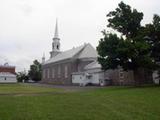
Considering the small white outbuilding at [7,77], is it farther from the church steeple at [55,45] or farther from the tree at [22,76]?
the church steeple at [55,45]

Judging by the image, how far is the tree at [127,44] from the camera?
119 ft

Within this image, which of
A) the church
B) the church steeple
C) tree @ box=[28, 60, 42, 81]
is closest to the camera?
the church

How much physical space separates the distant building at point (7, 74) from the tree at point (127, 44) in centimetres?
4723

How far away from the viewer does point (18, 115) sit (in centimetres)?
1198

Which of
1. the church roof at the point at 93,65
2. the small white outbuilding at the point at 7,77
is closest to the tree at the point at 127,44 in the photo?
the church roof at the point at 93,65

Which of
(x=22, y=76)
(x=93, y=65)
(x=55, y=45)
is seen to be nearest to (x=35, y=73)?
(x=22, y=76)

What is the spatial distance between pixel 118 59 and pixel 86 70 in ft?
81.8

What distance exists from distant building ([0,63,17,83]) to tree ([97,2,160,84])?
155 ft

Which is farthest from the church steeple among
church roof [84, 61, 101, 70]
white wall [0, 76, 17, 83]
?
church roof [84, 61, 101, 70]

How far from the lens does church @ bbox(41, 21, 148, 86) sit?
53219 millimetres

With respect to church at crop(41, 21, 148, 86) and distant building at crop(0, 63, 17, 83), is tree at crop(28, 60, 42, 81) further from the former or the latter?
distant building at crop(0, 63, 17, 83)

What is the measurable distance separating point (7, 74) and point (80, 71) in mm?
27011

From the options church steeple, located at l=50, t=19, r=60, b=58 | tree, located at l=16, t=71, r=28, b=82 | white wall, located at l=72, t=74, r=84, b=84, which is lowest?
white wall, located at l=72, t=74, r=84, b=84

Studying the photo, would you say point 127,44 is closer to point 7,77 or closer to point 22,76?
point 7,77
